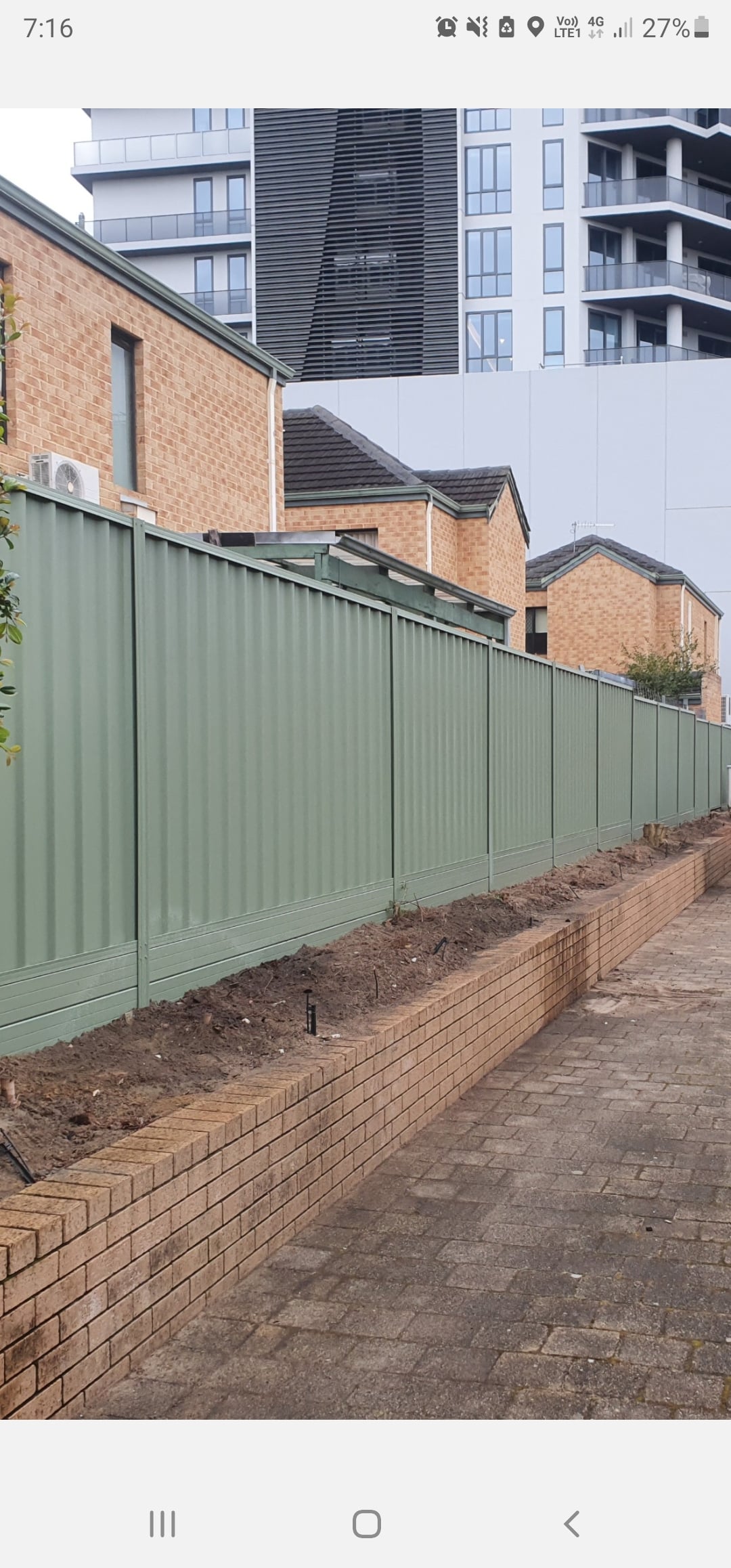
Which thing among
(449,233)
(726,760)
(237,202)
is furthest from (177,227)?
(726,760)

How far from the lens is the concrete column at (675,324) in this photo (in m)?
64.6

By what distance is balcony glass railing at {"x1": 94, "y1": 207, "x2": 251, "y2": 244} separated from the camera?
67.2 meters

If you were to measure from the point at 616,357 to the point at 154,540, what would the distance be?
64.1 metres

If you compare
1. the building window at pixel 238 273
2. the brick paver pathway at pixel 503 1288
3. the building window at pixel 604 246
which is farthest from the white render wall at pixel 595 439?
the brick paver pathway at pixel 503 1288

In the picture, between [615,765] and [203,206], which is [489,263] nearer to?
[203,206]

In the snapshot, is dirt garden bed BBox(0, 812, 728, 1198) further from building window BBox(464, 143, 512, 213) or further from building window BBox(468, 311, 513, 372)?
building window BBox(464, 143, 512, 213)

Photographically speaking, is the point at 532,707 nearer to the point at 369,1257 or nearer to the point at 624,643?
the point at 369,1257

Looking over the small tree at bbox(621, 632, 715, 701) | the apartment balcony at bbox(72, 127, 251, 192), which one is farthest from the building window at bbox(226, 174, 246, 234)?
the small tree at bbox(621, 632, 715, 701)

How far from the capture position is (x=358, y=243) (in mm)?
64125

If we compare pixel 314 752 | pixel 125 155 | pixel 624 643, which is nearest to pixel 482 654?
pixel 314 752

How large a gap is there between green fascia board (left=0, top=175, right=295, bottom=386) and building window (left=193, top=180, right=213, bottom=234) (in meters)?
54.8

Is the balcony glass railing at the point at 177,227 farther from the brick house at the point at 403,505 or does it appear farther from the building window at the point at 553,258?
the brick house at the point at 403,505

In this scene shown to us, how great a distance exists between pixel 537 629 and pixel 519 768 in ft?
111

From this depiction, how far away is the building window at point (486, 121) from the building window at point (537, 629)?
30785 mm
